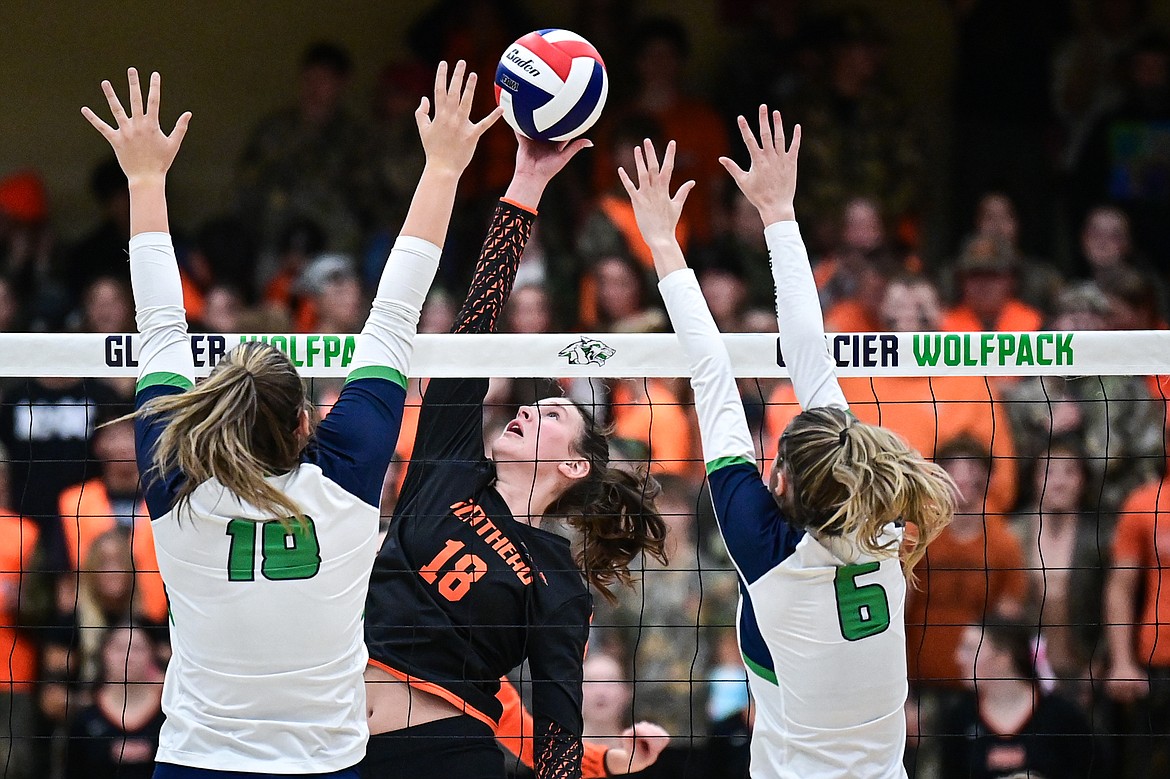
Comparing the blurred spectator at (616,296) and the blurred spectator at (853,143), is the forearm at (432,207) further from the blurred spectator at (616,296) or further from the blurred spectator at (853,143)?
the blurred spectator at (853,143)

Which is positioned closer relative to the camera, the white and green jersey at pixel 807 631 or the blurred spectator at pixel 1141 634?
the white and green jersey at pixel 807 631

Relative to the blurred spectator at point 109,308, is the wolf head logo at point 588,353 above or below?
below

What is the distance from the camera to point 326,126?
877 centimetres

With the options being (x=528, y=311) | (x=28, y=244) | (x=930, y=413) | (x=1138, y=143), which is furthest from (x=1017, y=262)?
(x=28, y=244)

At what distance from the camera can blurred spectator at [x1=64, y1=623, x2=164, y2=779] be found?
19.1 ft

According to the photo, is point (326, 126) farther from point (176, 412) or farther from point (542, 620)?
point (176, 412)

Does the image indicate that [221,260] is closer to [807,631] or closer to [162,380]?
[162,380]

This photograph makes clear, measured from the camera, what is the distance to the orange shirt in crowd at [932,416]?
6.21 m

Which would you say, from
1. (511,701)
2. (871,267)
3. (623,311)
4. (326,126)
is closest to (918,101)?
(871,267)

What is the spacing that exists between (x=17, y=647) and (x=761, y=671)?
13.0 feet

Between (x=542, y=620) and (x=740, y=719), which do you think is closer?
(x=542, y=620)

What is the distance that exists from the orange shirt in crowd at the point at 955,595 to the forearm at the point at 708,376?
286 cm

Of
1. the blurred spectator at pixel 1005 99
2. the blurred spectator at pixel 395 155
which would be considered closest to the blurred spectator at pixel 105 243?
the blurred spectator at pixel 395 155

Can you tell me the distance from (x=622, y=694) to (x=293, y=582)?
3.03 metres
